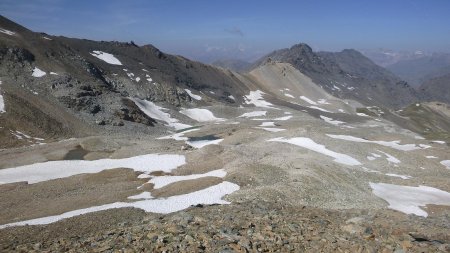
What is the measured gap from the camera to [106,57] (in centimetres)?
14450

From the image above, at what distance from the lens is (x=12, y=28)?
117 meters

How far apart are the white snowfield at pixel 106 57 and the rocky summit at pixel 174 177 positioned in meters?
8.62

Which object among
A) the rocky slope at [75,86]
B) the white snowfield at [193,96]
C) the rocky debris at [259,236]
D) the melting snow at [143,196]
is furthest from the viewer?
the white snowfield at [193,96]

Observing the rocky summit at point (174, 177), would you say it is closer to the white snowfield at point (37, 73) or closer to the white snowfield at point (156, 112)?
the white snowfield at point (37, 73)

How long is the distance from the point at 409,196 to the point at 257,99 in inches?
5229

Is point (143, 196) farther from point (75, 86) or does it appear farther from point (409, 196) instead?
point (75, 86)

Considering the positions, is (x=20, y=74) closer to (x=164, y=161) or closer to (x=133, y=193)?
(x=164, y=161)

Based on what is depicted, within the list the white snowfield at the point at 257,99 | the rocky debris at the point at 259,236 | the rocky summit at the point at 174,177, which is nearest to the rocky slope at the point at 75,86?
the rocky summit at the point at 174,177

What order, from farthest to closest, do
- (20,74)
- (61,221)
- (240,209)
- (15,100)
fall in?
1. (20,74)
2. (15,100)
3. (61,221)
4. (240,209)

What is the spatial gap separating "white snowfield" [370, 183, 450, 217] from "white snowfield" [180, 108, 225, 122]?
78.1 meters

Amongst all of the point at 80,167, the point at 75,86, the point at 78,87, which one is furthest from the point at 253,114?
the point at 80,167

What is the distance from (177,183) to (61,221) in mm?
14483

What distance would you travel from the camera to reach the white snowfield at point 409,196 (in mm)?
43875

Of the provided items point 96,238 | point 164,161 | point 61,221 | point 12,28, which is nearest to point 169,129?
point 164,161
